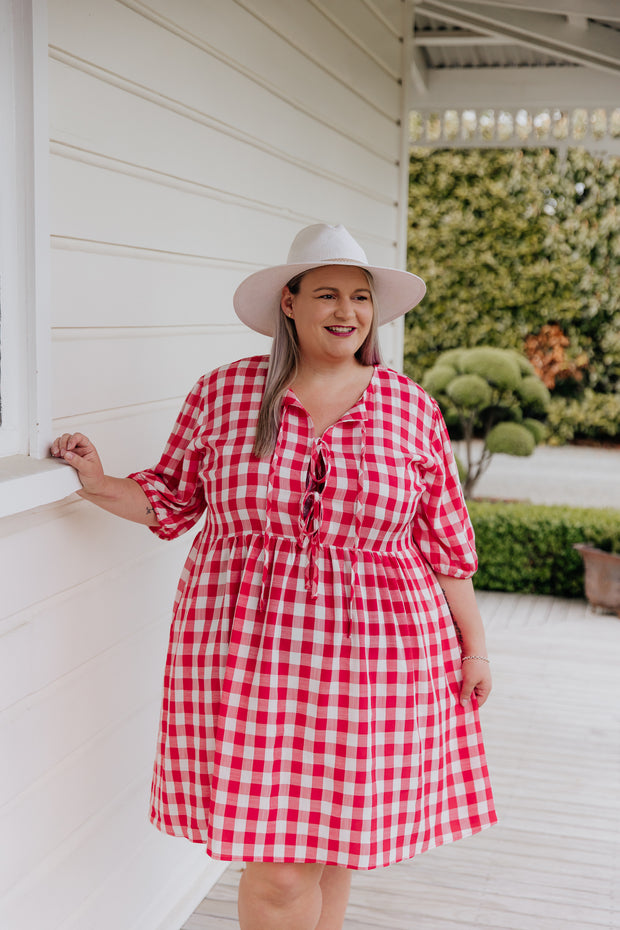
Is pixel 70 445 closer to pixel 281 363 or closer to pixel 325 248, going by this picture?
pixel 281 363

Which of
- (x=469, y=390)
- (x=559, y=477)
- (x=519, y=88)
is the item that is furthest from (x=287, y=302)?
(x=559, y=477)

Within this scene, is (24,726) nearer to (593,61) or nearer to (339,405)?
(339,405)

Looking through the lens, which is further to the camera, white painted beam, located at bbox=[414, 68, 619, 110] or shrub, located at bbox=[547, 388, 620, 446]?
shrub, located at bbox=[547, 388, 620, 446]

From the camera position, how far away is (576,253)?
11.8 meters

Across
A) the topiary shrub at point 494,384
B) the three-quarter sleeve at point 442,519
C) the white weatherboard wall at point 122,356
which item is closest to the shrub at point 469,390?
the topiary shrub at point 494,384

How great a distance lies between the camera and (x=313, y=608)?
1891 millimetres

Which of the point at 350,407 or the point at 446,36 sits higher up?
the point at 446,36

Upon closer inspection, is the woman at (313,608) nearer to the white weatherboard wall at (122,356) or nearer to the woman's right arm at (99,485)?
the woman's right arm at (99,485)

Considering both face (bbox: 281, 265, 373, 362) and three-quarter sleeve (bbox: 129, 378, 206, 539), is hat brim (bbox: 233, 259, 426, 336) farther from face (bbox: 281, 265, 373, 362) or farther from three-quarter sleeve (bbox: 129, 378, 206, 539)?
three-quarter sleeve (bbox: 129, 378, 206, 539)

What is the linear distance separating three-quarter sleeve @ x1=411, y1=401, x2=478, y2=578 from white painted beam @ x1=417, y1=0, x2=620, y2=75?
2.26m

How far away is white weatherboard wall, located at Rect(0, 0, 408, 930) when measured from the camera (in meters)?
1.89

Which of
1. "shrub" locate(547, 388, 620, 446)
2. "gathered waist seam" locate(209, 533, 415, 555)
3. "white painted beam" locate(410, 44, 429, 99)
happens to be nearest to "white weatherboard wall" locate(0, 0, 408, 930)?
"gathered waist seam" locate(209, 533, 415, 555)

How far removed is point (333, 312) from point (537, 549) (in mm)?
5329

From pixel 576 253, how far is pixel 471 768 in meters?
10.6
